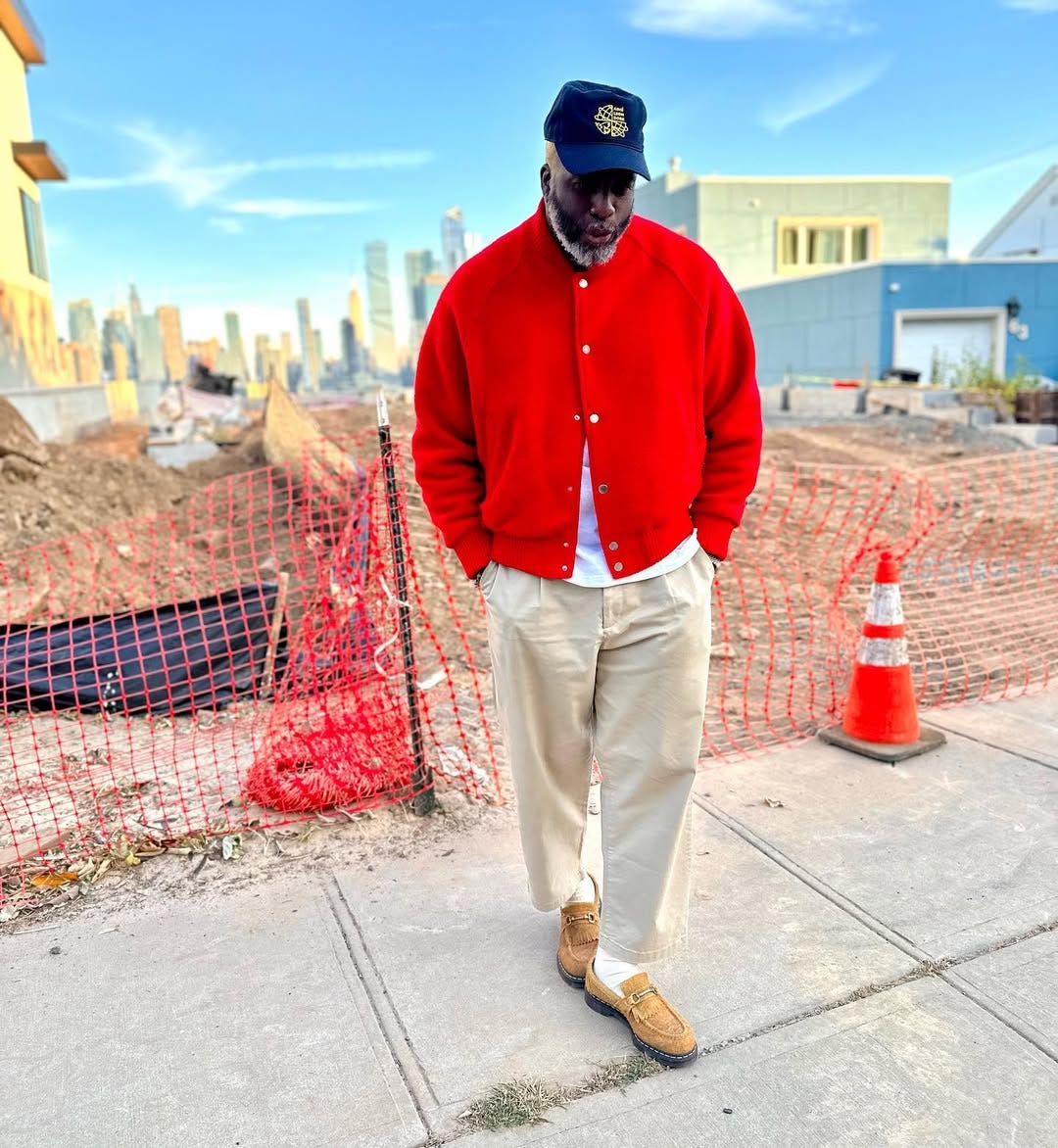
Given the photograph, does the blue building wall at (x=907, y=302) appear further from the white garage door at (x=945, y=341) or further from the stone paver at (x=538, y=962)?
the stone paver at (x=538, y=962)

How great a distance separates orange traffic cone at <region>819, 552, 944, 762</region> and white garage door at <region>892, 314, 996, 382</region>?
78.3ft

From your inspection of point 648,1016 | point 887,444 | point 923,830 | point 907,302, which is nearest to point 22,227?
point 887,444

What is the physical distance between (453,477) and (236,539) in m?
7.30

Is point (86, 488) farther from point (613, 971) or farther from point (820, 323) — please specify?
point (820, 323)

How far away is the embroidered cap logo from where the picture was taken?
1894 mm

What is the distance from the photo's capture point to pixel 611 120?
1904 millimetres

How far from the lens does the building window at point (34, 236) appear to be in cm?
1573

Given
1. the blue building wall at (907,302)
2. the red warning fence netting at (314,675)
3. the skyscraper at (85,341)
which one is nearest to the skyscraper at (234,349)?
the skyscraper at (85,341)

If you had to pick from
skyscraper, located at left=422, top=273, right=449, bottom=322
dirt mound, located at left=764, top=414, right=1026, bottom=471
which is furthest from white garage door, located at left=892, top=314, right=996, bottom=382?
skyscraper, located at left=422, top=273, right=449, bottom=322

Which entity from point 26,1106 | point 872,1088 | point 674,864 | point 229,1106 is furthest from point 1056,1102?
point 26,1106

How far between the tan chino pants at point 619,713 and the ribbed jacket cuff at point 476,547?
0.03 m

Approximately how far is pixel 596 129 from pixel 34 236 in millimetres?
17611

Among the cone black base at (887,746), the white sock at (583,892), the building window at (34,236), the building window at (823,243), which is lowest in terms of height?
the cone black base at (887,746)

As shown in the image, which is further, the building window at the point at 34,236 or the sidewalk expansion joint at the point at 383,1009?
the building window at the point at 34,236
